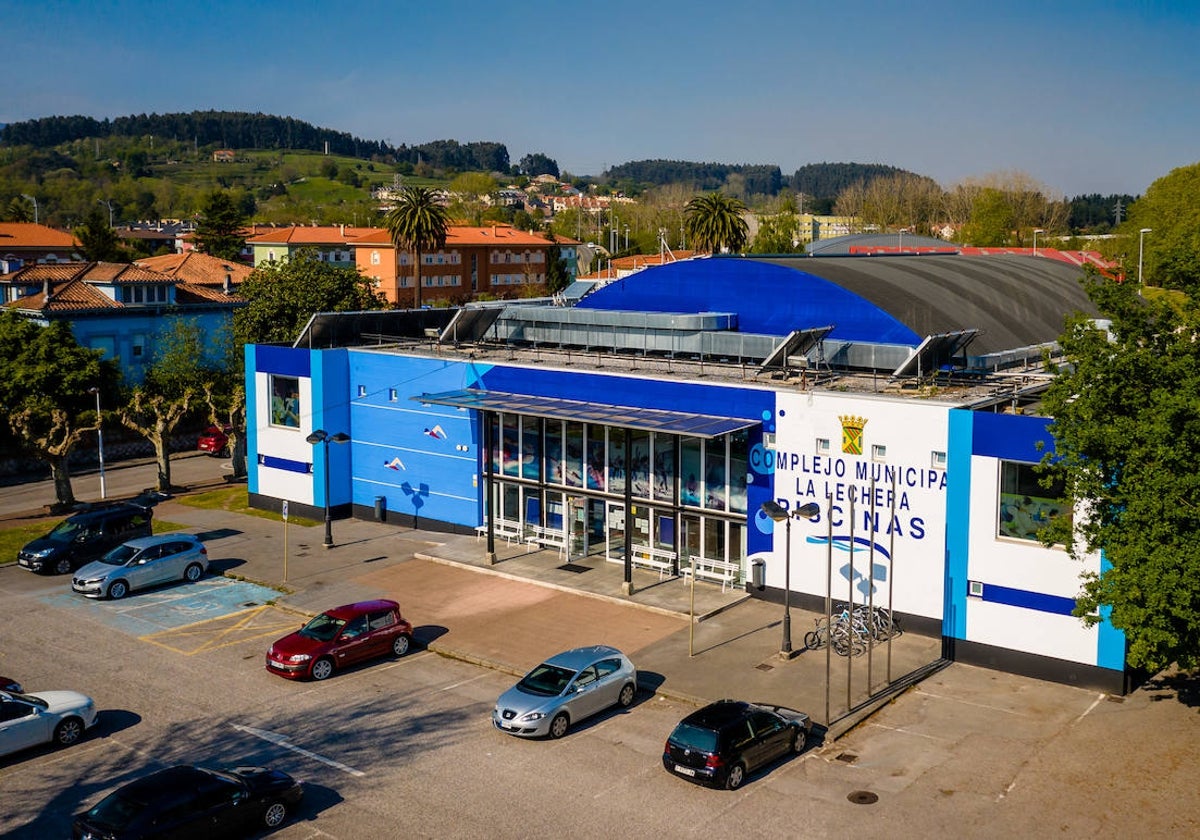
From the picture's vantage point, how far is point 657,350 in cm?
3716

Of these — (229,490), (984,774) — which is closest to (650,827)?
(984,774)

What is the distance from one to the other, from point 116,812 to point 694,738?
9.54 m

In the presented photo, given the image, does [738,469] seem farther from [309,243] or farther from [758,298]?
[309,243]

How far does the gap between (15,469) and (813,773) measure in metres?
43.1

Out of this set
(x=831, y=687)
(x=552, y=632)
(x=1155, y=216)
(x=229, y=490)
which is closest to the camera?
(x=831, y=687)

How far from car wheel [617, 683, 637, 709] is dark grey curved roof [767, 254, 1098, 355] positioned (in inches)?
646

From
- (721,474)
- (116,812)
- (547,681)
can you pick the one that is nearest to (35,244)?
(721,474)

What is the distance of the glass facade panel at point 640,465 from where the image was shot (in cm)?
3294

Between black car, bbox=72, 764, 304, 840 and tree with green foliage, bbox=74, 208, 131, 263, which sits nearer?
black car, bbox=72, 764, 304, 840

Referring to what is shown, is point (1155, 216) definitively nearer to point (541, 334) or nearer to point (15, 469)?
point (541, 334)

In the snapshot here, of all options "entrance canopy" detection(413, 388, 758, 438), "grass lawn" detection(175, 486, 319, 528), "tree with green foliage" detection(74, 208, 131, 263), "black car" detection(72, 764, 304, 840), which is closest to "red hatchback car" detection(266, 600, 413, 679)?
"black car" detection(72, 764, 304, 840)

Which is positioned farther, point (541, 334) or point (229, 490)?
point (229, 490)

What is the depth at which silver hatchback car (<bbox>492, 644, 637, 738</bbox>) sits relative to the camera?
2195 cm

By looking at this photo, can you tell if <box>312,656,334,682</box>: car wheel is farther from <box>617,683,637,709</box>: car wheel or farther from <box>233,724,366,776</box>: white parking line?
<box>617,683,637,709</box>: car wheel
